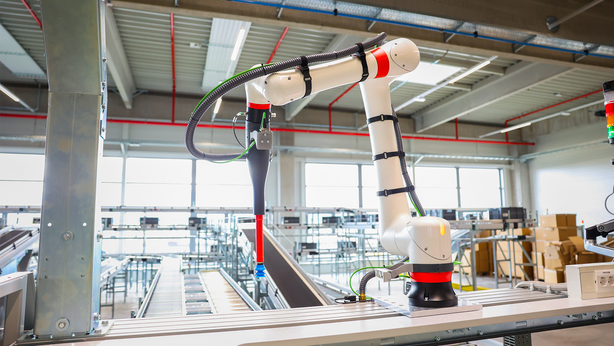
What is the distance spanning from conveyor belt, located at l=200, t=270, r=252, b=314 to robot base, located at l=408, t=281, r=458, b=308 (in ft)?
7.35

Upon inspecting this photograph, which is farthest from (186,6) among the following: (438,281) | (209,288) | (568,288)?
(568,288)

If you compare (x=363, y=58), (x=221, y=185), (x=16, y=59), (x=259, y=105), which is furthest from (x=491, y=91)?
(x=16, y=59)

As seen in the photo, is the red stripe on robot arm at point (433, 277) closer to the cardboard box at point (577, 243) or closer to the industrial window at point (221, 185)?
the cardboard box at point (577, 243)

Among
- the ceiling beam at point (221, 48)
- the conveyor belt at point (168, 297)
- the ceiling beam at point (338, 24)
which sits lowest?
the conveyor belt at point (168, 297)

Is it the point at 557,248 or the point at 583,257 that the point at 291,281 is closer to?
the point at 557,248

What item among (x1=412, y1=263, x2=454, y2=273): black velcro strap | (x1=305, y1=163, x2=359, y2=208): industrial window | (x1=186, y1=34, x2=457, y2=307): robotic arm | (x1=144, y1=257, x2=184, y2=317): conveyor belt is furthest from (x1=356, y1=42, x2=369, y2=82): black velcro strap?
(x1=305, y1=163, x2=359, y2=208): industrial window

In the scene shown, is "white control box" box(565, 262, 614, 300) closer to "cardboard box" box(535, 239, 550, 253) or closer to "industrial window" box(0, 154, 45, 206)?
"cardboard box" box(535, 239, 550, 253)

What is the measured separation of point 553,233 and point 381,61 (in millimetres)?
9454

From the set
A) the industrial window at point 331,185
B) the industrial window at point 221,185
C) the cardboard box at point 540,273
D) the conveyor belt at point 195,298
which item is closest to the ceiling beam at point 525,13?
the conveyor belt at point 195,298

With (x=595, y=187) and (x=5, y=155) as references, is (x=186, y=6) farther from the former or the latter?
(x=595, y=187)

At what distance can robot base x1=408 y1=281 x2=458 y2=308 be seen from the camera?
64.8 inches

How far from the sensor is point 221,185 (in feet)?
39.3

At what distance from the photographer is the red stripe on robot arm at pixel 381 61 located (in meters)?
1.84

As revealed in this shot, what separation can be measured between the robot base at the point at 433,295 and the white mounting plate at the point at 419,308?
0.11 ft
